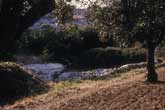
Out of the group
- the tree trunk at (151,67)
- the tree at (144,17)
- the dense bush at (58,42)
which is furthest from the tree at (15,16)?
the dense bush at (58,42)

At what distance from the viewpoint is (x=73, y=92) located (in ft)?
43.0

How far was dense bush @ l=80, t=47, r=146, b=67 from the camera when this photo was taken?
26.0 meters

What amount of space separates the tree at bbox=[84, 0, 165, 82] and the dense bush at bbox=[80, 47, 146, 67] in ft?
45.2

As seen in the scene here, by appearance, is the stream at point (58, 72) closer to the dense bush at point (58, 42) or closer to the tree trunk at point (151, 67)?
the dense bush at point (58, 42)

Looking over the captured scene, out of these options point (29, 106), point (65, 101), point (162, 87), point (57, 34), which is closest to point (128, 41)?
point (162, 87)

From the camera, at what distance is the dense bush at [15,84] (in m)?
15.2

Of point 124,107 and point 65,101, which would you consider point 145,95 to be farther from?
point 65,101

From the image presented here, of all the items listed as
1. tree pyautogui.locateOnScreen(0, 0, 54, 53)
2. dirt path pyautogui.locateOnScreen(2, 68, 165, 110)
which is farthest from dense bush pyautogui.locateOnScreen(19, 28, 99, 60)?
dirt path pyautogui.locateOnScreen(2, 68, 165, 110)

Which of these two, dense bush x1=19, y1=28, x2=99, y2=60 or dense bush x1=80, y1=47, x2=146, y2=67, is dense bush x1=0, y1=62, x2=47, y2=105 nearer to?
dense bush x1=80, y1=47, x2=146, y2=67

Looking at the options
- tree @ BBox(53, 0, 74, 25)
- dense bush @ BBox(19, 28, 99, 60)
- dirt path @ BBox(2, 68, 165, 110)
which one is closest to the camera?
dirt path @ BBox(2, 68, 165, 110)

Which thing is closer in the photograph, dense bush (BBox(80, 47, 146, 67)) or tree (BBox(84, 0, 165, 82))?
tree (BBox(84, 0, 165, 82))

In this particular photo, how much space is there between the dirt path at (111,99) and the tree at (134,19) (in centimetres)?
124

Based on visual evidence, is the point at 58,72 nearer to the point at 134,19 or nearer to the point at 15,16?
the point at 15,16

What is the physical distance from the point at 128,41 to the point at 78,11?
169 cm
